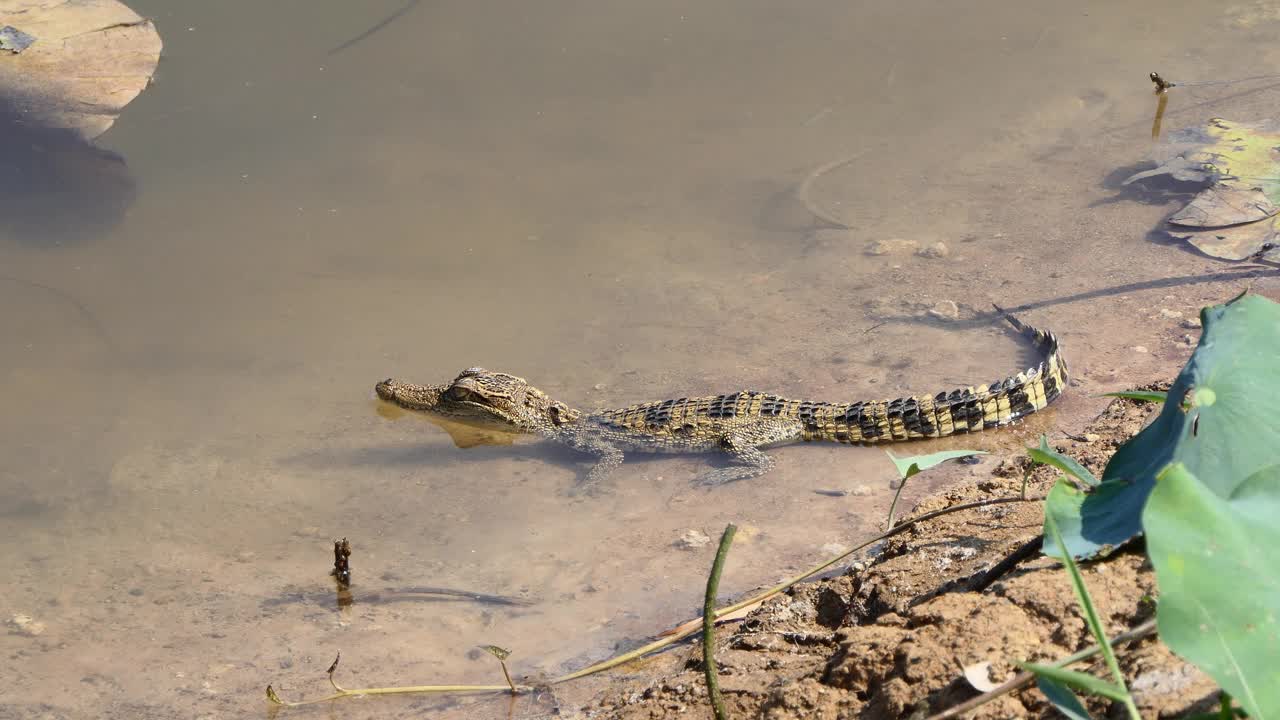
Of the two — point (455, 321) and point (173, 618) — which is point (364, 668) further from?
point (455, 321)

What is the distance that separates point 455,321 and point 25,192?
11.8 feet

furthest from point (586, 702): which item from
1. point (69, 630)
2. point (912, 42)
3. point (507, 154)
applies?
point (912, 42)

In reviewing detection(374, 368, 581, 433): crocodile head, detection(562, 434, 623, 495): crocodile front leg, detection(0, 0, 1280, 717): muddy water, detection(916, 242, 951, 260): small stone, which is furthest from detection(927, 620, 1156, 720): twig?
detection(916, 242, 951, 260): small stone

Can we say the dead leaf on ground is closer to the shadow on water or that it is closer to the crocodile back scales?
the crocodile back scales

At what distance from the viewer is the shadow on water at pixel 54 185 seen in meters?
7.05

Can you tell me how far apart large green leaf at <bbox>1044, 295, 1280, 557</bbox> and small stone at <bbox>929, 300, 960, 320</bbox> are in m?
3.50

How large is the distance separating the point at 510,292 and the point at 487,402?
1.07 meters

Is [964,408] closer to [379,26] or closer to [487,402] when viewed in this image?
[487,402]

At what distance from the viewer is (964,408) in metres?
4.89

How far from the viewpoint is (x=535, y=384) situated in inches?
231

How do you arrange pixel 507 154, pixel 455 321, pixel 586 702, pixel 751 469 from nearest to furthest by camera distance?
pixel 586 702 → pixel 751 469 → pixel 455 321 → pixel 507 154

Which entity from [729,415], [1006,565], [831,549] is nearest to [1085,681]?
[1006,565]

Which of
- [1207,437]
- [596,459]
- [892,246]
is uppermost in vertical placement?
[1207,437]

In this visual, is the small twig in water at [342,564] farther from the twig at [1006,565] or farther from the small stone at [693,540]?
the twig at [1006,565]
